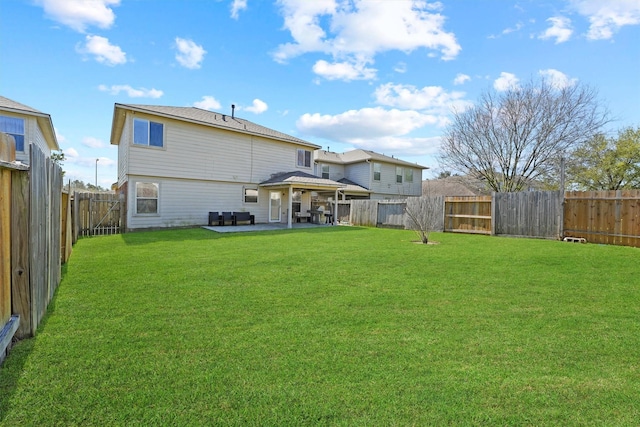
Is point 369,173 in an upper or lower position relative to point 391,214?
upper

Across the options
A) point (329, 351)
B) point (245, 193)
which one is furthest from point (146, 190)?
point (329, 351)

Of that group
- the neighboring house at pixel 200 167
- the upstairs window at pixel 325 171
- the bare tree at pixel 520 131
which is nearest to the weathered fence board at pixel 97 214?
the neighboring house at pixel 200 167

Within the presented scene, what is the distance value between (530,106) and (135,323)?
2366 cm

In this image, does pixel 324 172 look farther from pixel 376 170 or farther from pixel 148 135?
pixel 148 135

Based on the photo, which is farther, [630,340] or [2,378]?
[630,340]

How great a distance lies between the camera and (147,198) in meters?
14.6

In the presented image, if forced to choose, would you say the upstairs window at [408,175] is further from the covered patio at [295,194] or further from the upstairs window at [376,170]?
the covered patio at [295,194]

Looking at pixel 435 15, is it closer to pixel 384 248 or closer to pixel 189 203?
pixel 384 248

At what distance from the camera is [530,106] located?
66.6ft

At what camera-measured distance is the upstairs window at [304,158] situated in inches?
787

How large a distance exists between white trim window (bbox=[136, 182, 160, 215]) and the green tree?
2408 centimetres

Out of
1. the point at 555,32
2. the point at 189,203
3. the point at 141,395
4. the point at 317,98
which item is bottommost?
the point at 141,395

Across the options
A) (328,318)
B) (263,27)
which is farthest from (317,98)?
(328,318)

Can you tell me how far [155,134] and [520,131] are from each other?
20817 mm
